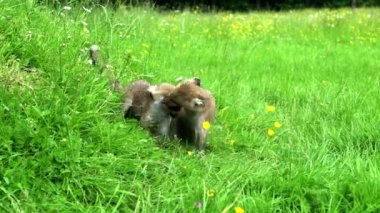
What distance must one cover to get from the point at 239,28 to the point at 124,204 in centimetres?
959

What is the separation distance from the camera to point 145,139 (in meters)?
4.02

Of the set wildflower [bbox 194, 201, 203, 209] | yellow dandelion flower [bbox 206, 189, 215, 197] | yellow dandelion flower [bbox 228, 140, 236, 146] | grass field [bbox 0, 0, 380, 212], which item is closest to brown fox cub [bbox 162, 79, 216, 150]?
grass field [bbox 0, 0, 380, 212]

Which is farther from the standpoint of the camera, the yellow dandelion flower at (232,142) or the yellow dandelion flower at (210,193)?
the yellow dandelion flower at (232,142)

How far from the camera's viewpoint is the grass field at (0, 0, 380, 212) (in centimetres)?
336

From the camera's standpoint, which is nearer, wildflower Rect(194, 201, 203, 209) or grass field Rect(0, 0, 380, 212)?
wildflower Rect(194, 201, 203, 209)

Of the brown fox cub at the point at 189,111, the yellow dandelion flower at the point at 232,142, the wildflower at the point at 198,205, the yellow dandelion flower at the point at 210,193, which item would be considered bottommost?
the yellow dandelion flower at the point at 232,142

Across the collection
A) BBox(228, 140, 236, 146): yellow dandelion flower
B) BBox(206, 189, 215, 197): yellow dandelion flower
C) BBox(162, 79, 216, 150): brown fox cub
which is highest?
BBox(162, 79, 216, 150): brown fox cub

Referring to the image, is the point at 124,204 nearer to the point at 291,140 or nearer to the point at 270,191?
the point at 270,191

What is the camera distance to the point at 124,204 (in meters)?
3.37

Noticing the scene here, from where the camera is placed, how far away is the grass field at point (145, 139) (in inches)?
132

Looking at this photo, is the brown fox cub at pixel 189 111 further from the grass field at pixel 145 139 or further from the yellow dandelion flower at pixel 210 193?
the yellow dandelion flower at pixel 210 193

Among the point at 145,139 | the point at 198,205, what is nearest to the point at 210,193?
the point at 198,205

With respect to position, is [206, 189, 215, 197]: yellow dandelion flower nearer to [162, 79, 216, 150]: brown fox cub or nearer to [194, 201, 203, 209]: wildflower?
[194, 201, 203, 209]: wildflower

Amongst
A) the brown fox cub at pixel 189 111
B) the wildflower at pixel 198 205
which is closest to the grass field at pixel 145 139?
the wildflower at pixel 198 205
